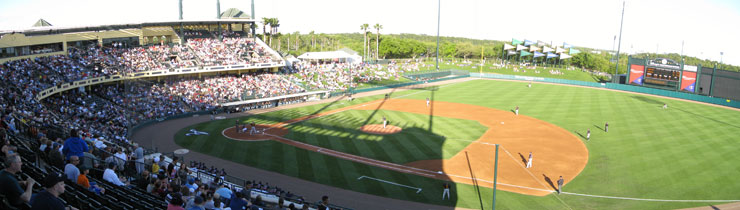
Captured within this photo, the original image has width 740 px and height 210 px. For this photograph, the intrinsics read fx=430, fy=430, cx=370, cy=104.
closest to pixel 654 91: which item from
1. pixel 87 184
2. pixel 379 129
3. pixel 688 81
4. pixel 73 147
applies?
pixel 688 81

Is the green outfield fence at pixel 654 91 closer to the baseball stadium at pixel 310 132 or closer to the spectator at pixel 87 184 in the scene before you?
the baseball stadium at pixel 310 132

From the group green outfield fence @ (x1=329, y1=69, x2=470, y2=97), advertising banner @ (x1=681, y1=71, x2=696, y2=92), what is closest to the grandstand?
green outfield fence @ (x1=329, y1=69, x2=470, y2=97)

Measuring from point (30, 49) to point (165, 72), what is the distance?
11360 millimetres

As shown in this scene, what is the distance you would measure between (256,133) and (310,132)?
14.6 feet

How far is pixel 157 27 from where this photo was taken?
5259cm

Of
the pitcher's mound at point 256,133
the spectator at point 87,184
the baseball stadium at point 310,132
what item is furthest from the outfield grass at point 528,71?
the spectator at point 87,184

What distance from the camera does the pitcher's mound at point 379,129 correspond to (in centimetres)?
3638

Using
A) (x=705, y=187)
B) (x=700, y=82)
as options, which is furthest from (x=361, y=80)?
(x=705, y=187)

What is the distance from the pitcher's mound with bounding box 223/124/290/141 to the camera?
112ft

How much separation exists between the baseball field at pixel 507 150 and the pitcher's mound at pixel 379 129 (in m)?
0.09

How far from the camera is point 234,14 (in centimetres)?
6762

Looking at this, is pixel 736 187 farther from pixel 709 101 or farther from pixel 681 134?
pixel 709 101

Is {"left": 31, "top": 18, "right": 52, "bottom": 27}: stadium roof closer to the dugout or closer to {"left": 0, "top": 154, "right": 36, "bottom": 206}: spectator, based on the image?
{"left": 0, "top": 154, "right": 36, "bottom": 206}: spectator

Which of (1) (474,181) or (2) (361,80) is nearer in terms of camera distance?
(1) (474,181)
